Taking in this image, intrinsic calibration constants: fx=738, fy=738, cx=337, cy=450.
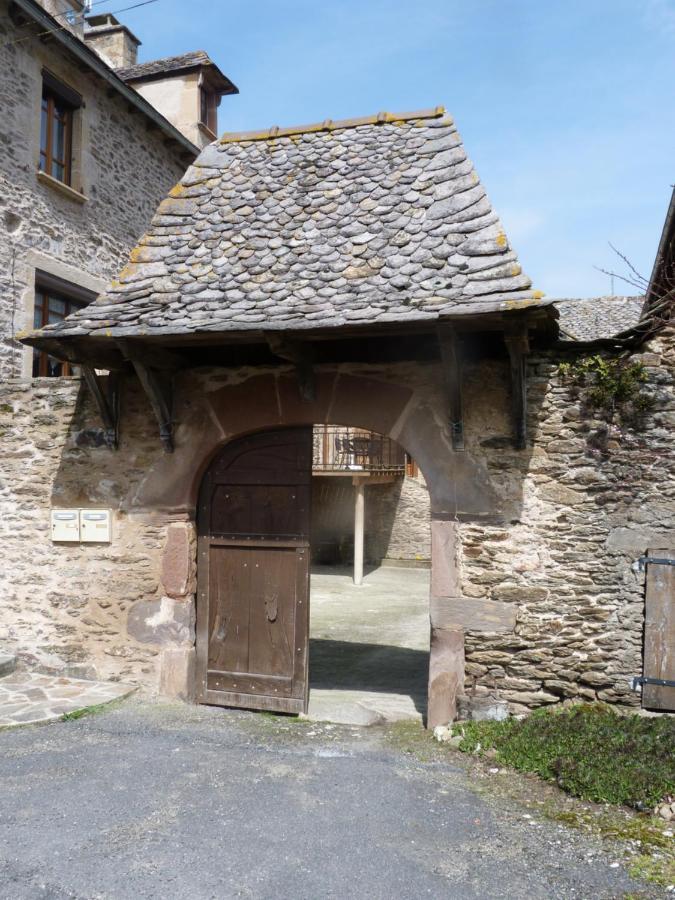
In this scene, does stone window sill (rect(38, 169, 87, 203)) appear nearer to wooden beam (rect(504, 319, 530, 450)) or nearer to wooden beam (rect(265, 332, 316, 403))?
wooden beam (rect(265, 332, 316, 403))

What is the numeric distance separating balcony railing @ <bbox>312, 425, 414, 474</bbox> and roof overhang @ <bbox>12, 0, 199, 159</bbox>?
7.48 meters

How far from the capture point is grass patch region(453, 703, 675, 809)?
4.05 m

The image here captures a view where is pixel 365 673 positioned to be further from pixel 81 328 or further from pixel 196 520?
pixel 81 328

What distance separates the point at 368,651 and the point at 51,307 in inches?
226

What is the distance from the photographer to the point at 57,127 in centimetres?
930

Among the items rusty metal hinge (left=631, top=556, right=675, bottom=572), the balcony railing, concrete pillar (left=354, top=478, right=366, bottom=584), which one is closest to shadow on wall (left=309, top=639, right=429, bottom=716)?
rusty metal hinge (left=631, top=556, right=675, bottom=572)

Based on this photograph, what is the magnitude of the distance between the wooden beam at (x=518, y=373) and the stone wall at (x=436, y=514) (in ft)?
0.33

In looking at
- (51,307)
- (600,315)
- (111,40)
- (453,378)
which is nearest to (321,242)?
(453,378)

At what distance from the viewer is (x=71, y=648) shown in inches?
239

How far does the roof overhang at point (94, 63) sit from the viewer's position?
8375mm

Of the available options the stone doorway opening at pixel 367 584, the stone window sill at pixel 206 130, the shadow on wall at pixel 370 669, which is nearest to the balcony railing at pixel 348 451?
the stone doorway opening at pixel 367 584

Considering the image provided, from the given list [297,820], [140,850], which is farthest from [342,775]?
A: [140,850]

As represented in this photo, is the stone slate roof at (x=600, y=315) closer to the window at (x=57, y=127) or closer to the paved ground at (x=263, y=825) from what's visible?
the window at (x=57, y=127)

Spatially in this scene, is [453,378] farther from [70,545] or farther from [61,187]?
[61,187]
